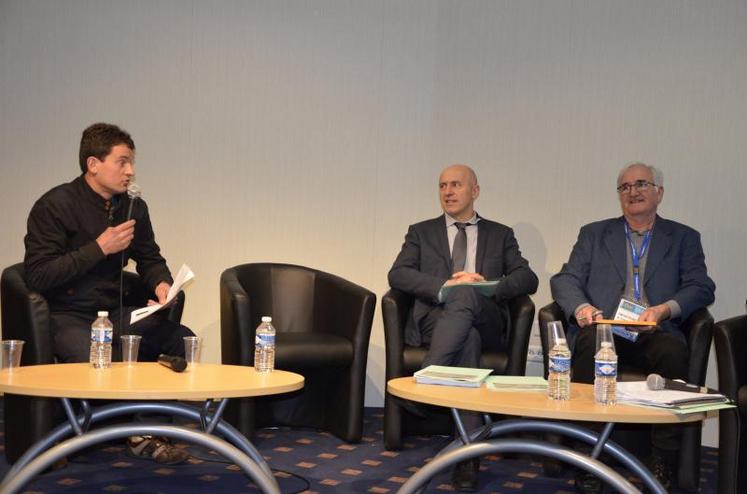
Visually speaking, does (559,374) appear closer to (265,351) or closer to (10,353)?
(265,351)

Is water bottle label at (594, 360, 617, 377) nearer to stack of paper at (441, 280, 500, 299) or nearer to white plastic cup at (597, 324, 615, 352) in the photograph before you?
white plastic cup at (597, 324, 615, 352)

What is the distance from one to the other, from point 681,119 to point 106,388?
3.63 metres

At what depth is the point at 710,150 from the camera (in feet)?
15.4

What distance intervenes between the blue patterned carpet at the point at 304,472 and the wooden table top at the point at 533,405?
0.86 meters

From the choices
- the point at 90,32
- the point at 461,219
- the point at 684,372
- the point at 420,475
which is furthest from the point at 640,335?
the point at 90,32

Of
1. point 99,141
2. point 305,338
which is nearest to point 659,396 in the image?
point 305,338

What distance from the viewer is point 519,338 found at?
3.95m

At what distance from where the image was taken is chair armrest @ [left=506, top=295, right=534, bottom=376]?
12.9ft

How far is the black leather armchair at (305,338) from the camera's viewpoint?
4.03 metres

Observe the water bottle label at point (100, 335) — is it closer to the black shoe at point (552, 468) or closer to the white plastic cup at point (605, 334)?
the white plastic cup at point (605, 334)

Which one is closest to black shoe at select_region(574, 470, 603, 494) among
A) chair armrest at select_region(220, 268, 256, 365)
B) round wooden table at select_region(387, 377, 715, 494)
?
round wooden table at select_region(387, 377, 715, 494)

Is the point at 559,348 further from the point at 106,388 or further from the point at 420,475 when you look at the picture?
the point at 106,388

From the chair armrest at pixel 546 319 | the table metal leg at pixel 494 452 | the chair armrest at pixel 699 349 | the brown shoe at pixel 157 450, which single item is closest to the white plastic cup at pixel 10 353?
the brown shoe at pixel 157 450

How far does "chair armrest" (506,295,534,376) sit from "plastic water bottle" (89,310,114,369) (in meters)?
1.84
